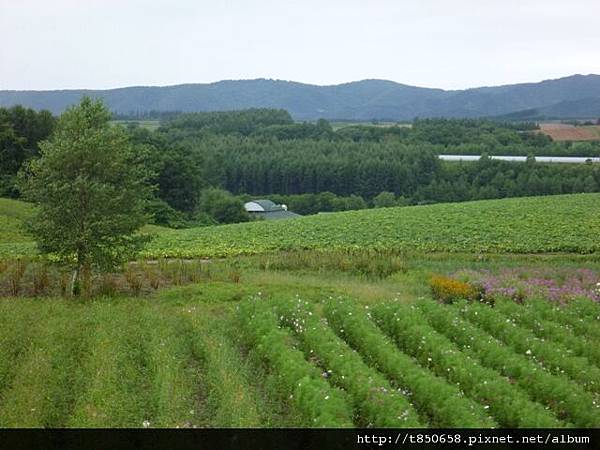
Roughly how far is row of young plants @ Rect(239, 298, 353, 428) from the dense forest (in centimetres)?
3708

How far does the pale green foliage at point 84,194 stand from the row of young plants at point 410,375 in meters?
7.50

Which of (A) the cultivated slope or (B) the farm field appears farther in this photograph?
(A) the cultivated slope

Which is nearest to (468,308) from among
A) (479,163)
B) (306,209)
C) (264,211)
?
(264,211)

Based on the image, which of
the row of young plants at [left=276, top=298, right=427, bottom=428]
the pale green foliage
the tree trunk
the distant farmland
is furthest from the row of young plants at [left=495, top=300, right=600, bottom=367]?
the distant farmland

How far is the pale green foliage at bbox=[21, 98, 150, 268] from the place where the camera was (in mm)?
19172

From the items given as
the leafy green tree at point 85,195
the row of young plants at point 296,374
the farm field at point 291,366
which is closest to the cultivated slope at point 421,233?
the leafy green tree at point 85,195

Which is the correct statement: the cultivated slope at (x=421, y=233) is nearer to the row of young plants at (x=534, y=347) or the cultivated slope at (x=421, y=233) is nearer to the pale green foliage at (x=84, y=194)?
the pale green foliage at (x=84, y=194)

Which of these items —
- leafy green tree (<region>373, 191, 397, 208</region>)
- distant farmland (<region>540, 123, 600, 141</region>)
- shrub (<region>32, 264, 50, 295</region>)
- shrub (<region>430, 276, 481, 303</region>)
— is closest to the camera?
shrub (<region>430, 276, 481, 303</region>)

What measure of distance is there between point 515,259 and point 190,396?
66.2 ft

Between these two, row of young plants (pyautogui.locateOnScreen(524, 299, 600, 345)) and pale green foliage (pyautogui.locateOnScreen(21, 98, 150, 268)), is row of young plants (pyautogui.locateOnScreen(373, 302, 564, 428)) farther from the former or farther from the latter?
pale green foliage (pyautogui.locateOnScreen(21, 98, 150, 268))

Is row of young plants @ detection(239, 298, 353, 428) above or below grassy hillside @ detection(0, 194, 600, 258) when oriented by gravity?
above

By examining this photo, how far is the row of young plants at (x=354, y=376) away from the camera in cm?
1051

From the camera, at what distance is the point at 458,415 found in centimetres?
1051
